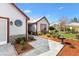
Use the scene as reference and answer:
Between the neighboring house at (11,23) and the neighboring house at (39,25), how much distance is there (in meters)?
0.11

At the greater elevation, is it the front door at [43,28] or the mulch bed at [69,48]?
the front door at [43,28]

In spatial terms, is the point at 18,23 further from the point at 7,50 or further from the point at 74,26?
the point at 74,26

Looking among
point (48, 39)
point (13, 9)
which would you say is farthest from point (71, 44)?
point (13, 9)

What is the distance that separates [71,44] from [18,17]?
4.36ft

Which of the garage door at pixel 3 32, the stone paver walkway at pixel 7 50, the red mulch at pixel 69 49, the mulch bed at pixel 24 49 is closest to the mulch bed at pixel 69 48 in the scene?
the red mulch at pixel 69 49

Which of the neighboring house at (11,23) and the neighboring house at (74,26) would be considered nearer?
the neighboring house at (11,23)

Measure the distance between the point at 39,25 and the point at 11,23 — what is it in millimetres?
630

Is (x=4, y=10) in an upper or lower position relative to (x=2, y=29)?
upper

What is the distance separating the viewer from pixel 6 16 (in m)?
3.91

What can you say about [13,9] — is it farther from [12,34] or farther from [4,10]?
[12,34]

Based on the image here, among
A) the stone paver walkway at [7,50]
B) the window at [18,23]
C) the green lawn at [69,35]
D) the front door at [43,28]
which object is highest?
the window at [18,23]

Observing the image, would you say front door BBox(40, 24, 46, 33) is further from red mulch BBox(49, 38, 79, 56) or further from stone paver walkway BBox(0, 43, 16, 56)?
stone paver walkway BBox(0, 43, 16, 56)

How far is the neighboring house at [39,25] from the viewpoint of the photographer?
4.04 meters

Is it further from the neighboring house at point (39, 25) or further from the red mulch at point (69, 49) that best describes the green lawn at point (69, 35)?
the neighboring house at point (39, 25)
